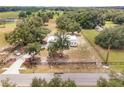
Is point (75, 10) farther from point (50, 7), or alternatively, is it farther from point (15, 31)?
point (15, 31)

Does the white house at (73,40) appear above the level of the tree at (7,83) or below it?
above

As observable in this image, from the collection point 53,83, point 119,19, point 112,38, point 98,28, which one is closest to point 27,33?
point 53,83

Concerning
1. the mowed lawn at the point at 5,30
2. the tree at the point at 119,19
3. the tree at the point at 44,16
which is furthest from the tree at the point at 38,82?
the tree at the point at 119,19

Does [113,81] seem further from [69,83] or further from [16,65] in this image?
[16,65]

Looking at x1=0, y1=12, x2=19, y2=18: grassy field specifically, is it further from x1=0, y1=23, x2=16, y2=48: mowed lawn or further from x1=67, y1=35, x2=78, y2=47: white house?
x1=67, y1=35, x2=78, y2=47: white house

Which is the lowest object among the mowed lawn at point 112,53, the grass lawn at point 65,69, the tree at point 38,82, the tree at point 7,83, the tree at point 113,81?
the tree at point 7,83

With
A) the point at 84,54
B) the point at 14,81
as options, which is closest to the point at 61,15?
the point at 84,54

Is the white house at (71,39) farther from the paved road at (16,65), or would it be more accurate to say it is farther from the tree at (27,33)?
the paved road at (16,65)
